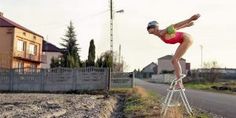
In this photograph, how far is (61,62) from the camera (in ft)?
205

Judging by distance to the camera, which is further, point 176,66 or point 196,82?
point 196,82

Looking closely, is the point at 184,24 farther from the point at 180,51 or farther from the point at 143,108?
the point at 143,108

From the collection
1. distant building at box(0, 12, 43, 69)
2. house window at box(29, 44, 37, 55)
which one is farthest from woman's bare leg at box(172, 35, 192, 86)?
house window at box(29, 44, 37, 55)

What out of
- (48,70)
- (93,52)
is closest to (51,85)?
(48,70)

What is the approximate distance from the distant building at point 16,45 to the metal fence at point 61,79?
18.9m

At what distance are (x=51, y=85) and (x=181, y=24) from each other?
32146 millimetres

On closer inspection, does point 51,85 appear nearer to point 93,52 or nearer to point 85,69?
point 85,69

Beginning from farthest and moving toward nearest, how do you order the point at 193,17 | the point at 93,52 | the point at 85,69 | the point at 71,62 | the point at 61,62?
1. the point at 93,52
2. the point at 61,62
3. the point at 71,62
4. the point at 85,69
5. the point at 193,17

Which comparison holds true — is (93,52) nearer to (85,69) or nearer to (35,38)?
(35,38)

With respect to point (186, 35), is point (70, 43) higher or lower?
higher

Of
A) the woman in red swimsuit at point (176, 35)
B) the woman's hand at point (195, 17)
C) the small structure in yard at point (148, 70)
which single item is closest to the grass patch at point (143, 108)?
the woman in red swimsuit at point (176, 35)

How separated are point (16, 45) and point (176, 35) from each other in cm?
5471

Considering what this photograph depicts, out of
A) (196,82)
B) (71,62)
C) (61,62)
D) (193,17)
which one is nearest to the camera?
(193,17)

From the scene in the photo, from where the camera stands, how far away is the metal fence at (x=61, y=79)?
41.3 metres
